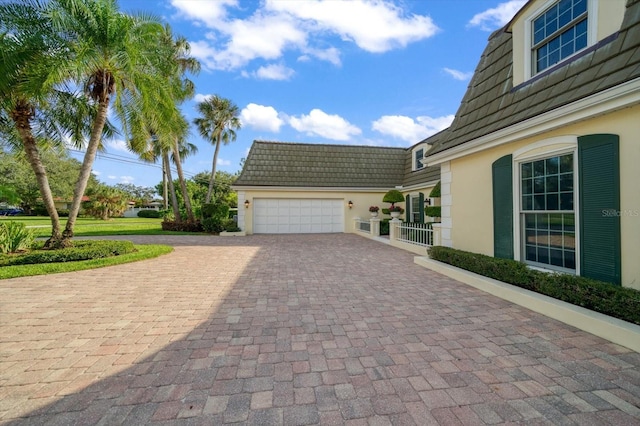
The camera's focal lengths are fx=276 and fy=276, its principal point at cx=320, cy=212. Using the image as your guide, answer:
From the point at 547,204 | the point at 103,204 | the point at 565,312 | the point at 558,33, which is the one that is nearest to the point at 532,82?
the point at 558,33

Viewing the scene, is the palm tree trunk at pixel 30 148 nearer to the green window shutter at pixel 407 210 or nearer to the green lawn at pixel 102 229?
the green lawn at pixel 102 229

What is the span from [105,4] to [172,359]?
968 centimetres

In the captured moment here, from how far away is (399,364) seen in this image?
8.96ft

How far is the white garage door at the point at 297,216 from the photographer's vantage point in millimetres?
15758

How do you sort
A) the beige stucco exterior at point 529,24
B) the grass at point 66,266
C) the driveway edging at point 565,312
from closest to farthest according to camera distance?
the driveway edging at point 565,312
the beige stucco exterior at point 529,24
the grass at point 66,266

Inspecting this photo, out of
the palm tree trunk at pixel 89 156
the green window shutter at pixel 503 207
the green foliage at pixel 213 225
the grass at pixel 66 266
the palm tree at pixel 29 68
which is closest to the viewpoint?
the green window shutter at pixel 503 207

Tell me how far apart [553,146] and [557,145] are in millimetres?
71

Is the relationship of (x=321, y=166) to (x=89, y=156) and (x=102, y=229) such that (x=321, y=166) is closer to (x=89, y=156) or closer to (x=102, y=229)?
(x=89, y=156)

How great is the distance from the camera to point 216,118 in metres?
21.8

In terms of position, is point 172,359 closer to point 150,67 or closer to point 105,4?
point 150,67

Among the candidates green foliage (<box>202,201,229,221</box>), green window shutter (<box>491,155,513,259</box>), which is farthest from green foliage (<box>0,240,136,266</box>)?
green window shutter (<box>491,155,513,259</box>)

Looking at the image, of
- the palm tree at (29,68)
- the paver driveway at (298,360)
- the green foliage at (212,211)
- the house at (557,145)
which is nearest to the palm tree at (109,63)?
the palm tree at (29,68)

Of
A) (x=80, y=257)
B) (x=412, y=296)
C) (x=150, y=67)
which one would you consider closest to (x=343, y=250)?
(x=412, y=296)

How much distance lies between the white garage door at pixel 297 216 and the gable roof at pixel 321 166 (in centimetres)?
108
